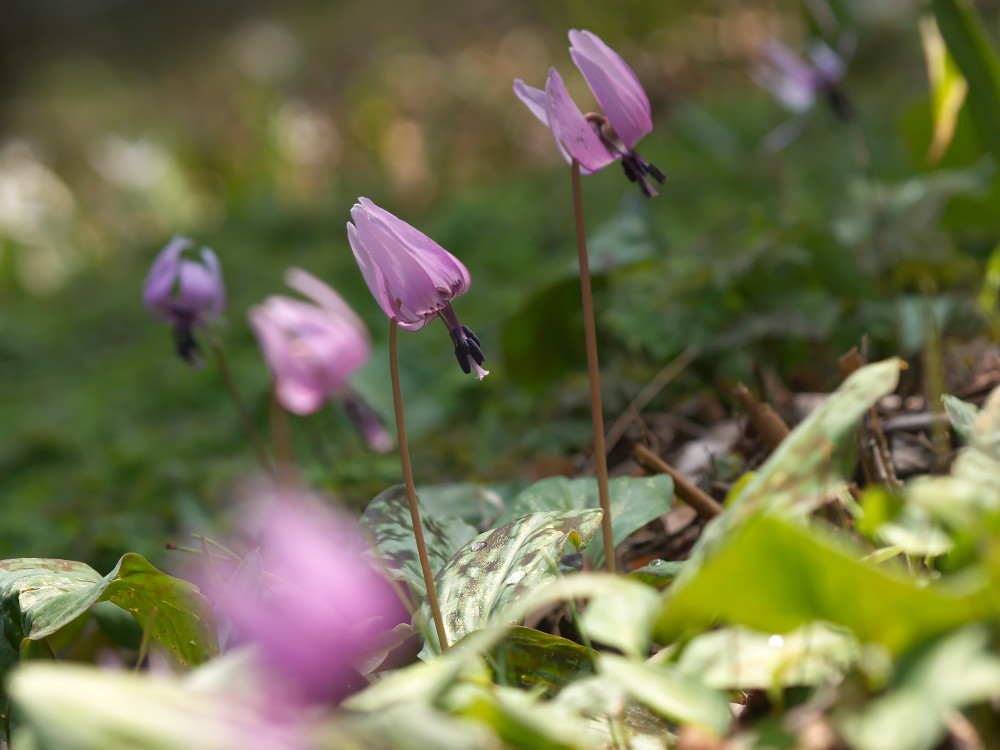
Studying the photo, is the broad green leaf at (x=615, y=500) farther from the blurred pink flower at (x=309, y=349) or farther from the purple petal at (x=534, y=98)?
the blurred pink flower at (x=309, y=349)

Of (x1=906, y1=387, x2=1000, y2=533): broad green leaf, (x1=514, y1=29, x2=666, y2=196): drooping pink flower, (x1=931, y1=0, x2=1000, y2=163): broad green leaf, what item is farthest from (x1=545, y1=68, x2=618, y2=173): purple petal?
(x1=931, y1=0, x2=1000, y2=163): broad green leaf

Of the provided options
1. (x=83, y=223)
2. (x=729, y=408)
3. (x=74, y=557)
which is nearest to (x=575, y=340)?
(x=729, y=408)

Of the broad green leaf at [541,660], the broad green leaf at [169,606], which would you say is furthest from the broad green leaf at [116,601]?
the broad green leaf at [541,660]

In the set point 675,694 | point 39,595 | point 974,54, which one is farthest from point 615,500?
point 974,54

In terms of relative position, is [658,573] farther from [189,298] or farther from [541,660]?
[189,298]

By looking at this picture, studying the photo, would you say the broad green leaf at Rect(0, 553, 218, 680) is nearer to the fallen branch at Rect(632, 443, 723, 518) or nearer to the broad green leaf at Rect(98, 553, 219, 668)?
the broad green leaf at Rect(98, 553, 219, 668)

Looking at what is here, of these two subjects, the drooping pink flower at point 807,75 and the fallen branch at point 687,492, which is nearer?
the fallen branch at point 687,492
